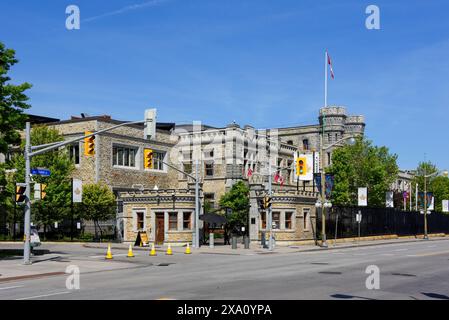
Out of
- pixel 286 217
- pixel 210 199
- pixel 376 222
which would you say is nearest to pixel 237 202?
pixel 210 199

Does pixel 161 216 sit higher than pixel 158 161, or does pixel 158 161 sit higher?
pixel 158 161

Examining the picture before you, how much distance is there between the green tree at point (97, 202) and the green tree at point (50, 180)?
5.78ft

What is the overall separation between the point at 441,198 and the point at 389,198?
108 ft

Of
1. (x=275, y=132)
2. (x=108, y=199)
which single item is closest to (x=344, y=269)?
(x=108, y=199)

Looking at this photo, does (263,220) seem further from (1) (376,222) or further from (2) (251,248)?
(1) (376,222)

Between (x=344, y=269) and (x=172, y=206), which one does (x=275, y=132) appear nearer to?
(x=172, y=206)

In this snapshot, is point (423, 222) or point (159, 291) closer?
point (159, 291)

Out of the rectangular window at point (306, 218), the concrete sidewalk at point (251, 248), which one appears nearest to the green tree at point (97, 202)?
the concrete sidewalk at point (251, 248)

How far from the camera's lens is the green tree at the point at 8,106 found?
30344mm

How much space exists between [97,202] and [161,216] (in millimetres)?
9635

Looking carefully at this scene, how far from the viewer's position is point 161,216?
4684 cm

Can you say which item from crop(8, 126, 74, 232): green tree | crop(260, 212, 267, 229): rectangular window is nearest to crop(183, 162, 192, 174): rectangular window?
crop(8, 126, 74, 232): green tree
